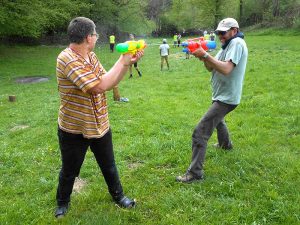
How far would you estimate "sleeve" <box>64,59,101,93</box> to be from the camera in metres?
3.82

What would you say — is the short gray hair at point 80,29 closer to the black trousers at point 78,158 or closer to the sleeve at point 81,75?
the sleeve at point 81,75

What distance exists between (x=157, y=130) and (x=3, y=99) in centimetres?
941

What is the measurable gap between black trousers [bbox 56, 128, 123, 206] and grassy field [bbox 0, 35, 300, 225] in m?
0.31

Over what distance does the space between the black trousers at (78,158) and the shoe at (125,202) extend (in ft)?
0.24

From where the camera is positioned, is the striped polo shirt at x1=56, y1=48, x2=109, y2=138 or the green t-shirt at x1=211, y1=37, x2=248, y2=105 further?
the green t-shirt at x1=211, y1=37, x2=248, y2=105

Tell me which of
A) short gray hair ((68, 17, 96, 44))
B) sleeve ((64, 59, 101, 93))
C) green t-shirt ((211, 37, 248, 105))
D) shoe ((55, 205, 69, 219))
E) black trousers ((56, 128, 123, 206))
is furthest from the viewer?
green t-shirt ((211, 37, 248, 105))

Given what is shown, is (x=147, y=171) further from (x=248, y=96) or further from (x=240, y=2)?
(x=240, y=2)

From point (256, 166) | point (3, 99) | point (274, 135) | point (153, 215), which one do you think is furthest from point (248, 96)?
point (3, 99)

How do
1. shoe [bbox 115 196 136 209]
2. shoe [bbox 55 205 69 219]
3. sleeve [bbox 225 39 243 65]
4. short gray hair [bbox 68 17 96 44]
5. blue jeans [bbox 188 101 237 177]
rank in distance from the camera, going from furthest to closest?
blue jeans [bbox 188 101 237 177] → sleeve [bbox 225 39 243 65] → shoe [bbox 115 196 136 209] → shoe [bbox 55 205 69 219] → short gray hair [bbox 68 17 96 44]

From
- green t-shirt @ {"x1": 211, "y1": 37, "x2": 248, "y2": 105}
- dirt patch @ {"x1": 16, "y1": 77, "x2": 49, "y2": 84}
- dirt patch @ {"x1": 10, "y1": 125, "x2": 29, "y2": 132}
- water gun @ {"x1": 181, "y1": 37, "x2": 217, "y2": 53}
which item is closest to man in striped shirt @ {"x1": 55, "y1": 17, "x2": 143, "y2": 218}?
water gun @ {"x1": 181, "y1": 37, "x2": 217, "y2": 53}

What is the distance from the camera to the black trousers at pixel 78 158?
4.39m

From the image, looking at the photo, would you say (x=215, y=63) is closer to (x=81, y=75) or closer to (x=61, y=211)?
(x=81, y=75)

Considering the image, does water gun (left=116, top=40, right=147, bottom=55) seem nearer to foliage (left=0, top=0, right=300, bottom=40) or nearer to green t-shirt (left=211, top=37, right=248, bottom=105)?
green t-shirt (left=211, top=37, right=248, bottom=105)

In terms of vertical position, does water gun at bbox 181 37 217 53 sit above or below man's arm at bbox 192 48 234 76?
above
